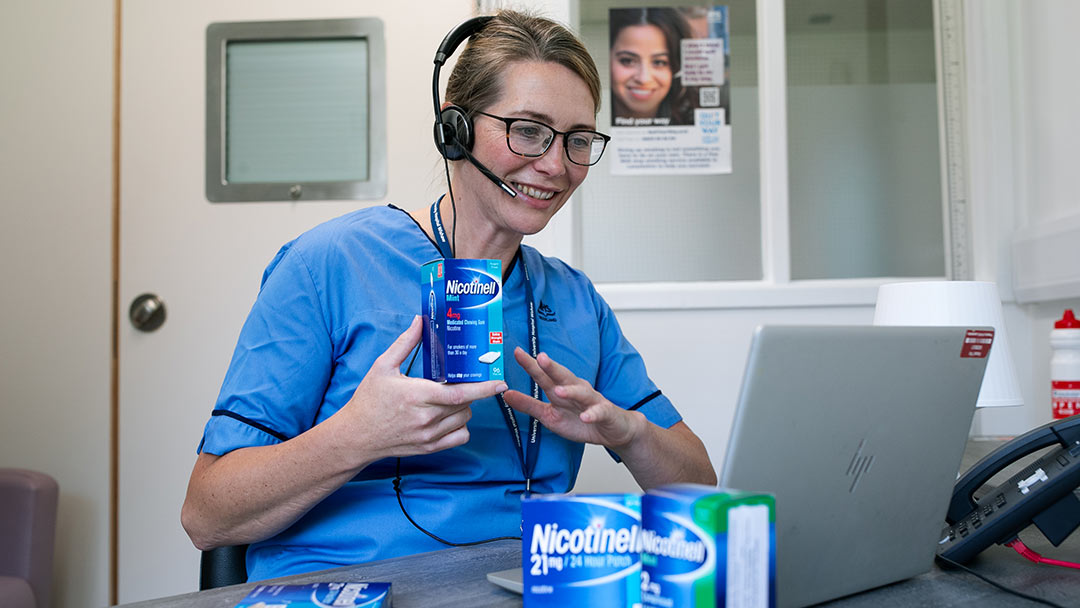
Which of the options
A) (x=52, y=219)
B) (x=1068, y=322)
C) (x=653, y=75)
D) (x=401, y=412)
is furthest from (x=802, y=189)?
(x=52, y=219)

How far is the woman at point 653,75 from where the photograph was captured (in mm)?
2189

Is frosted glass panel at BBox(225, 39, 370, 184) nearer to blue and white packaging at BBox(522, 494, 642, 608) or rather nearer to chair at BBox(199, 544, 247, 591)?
chair at BBox(199, 544, 247, 591)

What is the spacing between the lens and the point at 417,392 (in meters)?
0.85

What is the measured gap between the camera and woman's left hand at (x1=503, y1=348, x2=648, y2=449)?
0.97m

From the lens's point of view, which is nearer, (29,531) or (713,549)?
(713,549)

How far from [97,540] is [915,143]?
96.2 inches

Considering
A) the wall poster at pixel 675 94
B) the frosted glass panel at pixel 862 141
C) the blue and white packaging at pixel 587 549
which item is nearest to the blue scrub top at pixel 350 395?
the blue and white packaging at pixel 587 549

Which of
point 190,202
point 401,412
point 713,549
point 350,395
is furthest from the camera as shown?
point 190,202

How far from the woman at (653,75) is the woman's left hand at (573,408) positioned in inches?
50.5

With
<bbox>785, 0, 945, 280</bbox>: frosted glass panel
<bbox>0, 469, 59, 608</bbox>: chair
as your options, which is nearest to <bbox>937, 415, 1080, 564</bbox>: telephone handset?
<bbox>785, 0, 945, 280</bbox>: frosted glass panel

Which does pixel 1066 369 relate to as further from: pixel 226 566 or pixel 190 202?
pixel 190 202

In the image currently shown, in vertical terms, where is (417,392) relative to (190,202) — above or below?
below

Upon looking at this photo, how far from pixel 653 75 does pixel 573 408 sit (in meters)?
1.40

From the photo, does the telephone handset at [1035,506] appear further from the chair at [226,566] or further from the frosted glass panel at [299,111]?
the frosted glass panel at [299,111]
